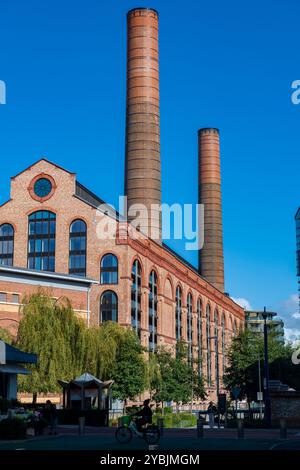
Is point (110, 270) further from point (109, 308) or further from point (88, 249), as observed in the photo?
point (109, 308)

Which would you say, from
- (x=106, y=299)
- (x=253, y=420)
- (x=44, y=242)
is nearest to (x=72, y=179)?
(x=44, y=242)

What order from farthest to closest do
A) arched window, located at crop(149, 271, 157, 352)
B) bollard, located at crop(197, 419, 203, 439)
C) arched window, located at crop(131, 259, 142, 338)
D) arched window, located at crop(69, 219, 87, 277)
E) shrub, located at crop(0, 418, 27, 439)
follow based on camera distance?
arched window, located at crop(149, 271, 157, 352), arched window, located at crop(131, 259, 142, 338), arched window, located at crop(69, 219, 87, 277), bollard, located at crop(197, 419, 203, 439), shrub, located at crop(0, 418, 27, 439)

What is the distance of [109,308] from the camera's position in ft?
213

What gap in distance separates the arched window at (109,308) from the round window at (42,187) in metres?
11.7

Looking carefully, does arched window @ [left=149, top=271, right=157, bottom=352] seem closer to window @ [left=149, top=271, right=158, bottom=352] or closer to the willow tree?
window @ [left=149, top=271, right=158, bottom=352]

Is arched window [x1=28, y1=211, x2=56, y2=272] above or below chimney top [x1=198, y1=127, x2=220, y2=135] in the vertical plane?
below

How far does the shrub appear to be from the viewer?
94.9 ft

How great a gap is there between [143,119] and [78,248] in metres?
17.3

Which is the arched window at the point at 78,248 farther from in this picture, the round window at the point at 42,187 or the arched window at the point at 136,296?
the arched window at the point at 136,296

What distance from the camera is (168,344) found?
78438 millimetres

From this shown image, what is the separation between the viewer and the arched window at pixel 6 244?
2768 inches

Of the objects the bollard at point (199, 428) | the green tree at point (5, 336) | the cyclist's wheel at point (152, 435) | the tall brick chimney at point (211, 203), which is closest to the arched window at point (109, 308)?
the green tree at point (5, 336)

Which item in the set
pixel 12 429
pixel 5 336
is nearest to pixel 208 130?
pixel 5 336

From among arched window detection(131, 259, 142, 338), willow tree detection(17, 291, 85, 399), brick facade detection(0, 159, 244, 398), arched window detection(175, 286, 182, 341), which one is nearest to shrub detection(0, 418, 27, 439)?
willow tree detection(17, 291, 85, 399)
